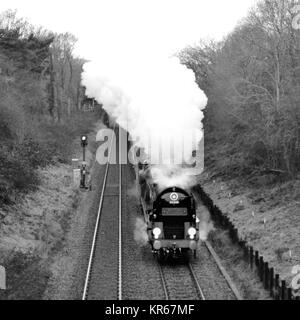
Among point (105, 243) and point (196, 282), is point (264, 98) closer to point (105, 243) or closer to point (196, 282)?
point (105, 243)

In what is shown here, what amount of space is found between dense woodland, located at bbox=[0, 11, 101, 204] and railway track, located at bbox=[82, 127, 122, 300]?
4575 millimetres

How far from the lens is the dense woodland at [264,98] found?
34281mm

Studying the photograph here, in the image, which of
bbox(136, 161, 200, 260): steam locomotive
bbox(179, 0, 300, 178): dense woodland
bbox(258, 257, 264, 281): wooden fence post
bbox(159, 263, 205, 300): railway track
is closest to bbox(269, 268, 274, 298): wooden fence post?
bbox(258, 257, 264, 281): wooden fence post

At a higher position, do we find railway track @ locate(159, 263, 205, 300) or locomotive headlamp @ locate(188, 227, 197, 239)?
locomotive headlamp @ locate(188, 227, 197, 239)

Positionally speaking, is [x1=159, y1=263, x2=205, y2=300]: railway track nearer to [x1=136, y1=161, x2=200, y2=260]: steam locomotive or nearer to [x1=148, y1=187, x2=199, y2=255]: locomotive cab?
[x1=136, y1=161, x2=200, y2=260]: steam locomotive

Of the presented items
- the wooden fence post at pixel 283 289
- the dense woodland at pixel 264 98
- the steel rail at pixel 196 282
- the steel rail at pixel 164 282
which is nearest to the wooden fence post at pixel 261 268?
the steel rail at pixel 196 282

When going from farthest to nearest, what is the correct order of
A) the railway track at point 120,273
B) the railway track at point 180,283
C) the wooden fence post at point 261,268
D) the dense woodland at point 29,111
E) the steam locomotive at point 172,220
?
the dense woodland at point 29,111
the steam locomotive at point 172,220
the wooden fence post at point 261,268
the railway track at point 120,273
the railway track at point 180,283

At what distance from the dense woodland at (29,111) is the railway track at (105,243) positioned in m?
4.58

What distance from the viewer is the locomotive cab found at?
75.4 ft

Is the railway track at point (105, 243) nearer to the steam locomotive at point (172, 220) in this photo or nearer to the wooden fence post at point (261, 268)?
the steam locomotive at point (172, 220)

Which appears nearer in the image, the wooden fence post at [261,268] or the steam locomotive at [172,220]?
the wooden fence post at [261,268]

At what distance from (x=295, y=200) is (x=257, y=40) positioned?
13.0 m
